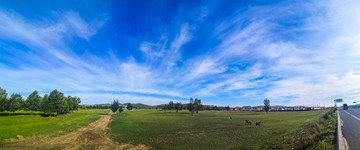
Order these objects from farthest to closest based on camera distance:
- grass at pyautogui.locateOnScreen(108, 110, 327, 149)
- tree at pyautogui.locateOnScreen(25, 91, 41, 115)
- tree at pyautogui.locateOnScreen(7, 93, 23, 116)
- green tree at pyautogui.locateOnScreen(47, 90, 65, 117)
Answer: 1. tree at pyautogui.locateOnScreen(25, 91, 41, 115)
2. green tree at pyautogui.locateOnScreen(47, 90, 65, 117)
3. tree at pyautogui.locateOnScreen(7, 93, 23, 116)
4. grass at pyautogui.locateOnScreen(108, 110, 327, 149)

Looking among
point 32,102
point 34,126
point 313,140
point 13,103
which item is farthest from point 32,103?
point 313,140

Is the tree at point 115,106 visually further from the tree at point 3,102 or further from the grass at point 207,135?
the grass at point 207,135

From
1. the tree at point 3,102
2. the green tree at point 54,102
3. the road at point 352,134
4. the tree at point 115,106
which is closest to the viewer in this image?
the road at point 352,134

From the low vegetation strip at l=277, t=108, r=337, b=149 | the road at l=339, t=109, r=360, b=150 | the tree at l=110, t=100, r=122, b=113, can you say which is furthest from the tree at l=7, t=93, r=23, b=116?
the road at l=339, t=109, r=360, b=150

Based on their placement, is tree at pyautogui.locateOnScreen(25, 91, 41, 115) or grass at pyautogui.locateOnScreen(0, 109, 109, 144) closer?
grass at pyautogui.locateOnScreen(0, 109, 109, 144)

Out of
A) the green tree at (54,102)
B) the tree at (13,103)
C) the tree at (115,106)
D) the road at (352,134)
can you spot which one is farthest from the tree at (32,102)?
the road at (352,134)

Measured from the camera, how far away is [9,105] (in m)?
66.2

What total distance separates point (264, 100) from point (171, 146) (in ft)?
399

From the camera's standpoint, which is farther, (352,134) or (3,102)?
(3,102)

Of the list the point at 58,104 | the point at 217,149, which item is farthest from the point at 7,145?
the point at 58,104

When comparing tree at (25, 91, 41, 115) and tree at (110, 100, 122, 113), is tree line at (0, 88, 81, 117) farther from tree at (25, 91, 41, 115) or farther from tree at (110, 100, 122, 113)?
tree at (110, 100, 122, 113)

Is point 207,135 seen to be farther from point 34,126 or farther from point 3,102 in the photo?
point 3,102

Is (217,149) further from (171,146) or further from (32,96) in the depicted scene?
(32,96)

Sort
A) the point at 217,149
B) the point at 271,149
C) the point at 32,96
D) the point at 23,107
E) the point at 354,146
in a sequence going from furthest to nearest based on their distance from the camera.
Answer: the point at 32,96
the point at 23,107
the point at 217,149
the point at 271,149
the point at 354,146
